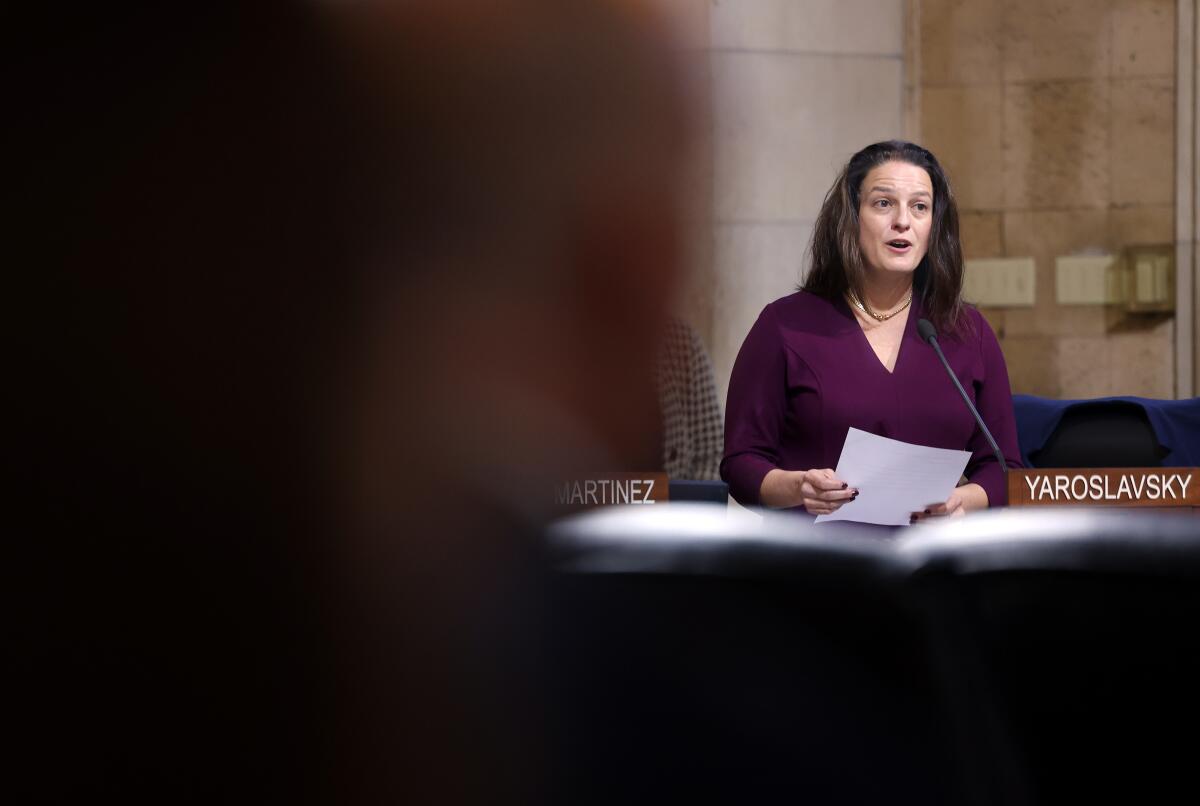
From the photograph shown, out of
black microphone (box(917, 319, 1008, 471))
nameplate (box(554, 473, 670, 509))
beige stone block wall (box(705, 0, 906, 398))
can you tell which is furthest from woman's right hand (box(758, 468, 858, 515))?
beige stone block wall (box(705, 0, 906, 398))

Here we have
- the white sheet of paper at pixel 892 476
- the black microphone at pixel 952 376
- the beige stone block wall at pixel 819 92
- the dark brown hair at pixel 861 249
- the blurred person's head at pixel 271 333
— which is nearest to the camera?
the blurred person's head at pixel 271 333

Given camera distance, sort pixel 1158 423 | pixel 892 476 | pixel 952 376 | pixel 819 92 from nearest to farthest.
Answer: pixel 892 476 → pixel 952 376 → pixel 1158 423 → pixel 819 92

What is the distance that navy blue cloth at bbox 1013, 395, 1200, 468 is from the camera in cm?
251

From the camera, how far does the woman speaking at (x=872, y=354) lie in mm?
1990

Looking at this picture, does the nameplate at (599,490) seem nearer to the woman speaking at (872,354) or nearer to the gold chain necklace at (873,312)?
the woman speaking at (872,354)

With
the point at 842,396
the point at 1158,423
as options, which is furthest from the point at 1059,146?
the point at 842,396

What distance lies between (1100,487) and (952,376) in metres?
0.32

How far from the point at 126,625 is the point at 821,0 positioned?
186 inches

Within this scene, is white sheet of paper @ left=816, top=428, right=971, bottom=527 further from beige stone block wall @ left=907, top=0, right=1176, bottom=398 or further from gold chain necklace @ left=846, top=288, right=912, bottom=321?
beige stone block wall @ left=907, top=0, right=1176, bottom=398

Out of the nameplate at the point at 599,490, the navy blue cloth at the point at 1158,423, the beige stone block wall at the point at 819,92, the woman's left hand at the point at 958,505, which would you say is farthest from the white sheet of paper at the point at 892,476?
the beige stone block wall at the point at 819,92

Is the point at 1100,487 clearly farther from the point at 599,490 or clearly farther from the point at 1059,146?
the point at 1059,146

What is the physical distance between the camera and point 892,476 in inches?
69.1

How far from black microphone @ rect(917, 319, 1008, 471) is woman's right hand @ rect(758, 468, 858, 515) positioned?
25 cm

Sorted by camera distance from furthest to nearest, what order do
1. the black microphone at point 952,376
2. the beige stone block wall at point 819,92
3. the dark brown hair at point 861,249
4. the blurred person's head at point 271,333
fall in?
the beige stone block wall at point 819,92 < the dark brown hair at point 861,249 < the black microphone at point 952,376 < the blurred person's head at point 271,333
